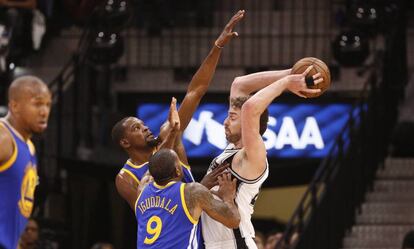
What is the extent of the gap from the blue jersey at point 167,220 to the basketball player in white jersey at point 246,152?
0.19m

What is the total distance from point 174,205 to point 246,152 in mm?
577

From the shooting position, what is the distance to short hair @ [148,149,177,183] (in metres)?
7.59

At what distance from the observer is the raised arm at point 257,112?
7500 mm

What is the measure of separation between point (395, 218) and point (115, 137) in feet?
19.1

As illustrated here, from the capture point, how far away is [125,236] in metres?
16.0

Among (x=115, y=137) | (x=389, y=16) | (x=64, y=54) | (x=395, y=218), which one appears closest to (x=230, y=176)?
(x=115, y=137)

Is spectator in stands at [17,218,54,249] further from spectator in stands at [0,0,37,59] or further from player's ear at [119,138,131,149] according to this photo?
player's ear at [119,138,131,149]

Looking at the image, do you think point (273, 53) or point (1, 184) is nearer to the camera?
point (1, 184)

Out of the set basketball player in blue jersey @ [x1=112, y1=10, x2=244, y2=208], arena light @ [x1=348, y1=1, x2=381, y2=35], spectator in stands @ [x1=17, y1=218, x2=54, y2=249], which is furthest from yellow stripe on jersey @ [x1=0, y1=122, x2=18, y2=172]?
arena light @ [x1=348, y1=1, x2=381, y2=35]

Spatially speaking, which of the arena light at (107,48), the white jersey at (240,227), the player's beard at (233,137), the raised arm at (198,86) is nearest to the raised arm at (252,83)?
the raised arm at (198,86)

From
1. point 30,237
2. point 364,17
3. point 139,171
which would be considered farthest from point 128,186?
point 364,17

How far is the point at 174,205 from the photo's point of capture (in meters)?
7.65

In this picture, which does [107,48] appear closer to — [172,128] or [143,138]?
[143,138]

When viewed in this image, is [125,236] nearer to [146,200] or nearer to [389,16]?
[389,16]
